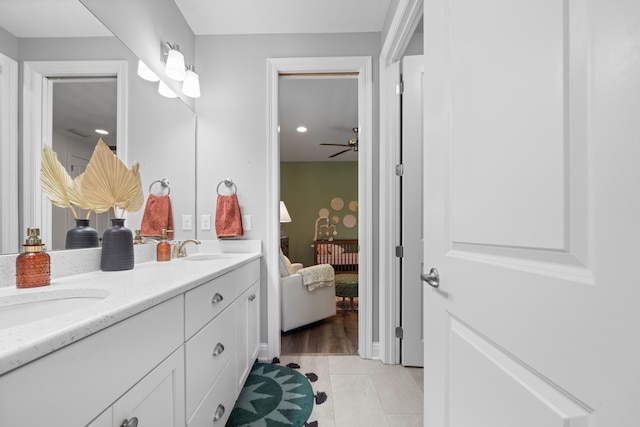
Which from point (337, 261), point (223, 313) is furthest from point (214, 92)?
point (337, 261)

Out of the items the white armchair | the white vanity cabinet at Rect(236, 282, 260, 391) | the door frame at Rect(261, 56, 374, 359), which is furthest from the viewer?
the white armchair

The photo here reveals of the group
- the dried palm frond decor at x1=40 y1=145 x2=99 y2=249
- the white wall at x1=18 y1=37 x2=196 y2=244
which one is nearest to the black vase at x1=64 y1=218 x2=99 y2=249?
the dried palm frond decor at x1=40 y1=145 x2=99 y2=249

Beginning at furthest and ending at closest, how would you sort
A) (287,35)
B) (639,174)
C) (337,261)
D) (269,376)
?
1. (337,261)
2. (287,35)
3. (269,376)
4. (639,174)

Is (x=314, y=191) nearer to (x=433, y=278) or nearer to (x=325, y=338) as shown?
(x=325, y=338)

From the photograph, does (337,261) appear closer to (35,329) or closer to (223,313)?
(223,313)

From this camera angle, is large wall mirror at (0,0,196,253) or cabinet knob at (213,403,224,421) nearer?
large wall mirror at (0,0,196,253)

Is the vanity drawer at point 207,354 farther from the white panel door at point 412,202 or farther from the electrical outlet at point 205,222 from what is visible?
the white panel door at point 412,202

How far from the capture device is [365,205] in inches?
82.4

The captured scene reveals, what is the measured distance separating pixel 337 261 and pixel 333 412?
12.3ft

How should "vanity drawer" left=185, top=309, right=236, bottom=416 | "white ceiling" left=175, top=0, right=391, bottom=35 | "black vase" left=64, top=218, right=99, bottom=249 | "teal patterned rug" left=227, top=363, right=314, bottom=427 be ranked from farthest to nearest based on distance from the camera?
"white ceiling" left=175, top=0, right=391, bottom=35 < "teal patterned rug" left=227, top=363, right=314, bottom=427 < "black vase" left=64, top=218, right=99, bottom=249 < "vanity drawer" left=185, top=309, right=236, bottom=416

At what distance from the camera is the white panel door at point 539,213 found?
371mm

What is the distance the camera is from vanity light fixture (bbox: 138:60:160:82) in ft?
5.06

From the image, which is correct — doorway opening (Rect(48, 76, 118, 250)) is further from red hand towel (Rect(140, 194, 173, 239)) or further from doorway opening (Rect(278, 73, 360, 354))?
doorway opening (Rect(278, 73, 360, 354))

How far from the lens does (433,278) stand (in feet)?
2.86
